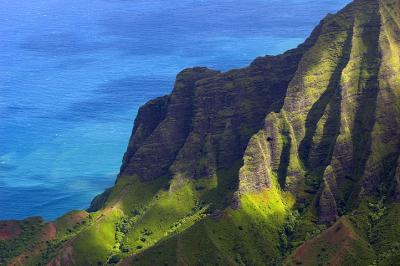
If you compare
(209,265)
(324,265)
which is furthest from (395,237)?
(209,265)

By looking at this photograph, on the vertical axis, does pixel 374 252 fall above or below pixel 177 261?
below

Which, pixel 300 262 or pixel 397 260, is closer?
pixel 397 260

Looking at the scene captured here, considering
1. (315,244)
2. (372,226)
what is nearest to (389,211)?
(372,226)

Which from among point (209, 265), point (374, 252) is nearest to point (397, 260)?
point (374, 252)

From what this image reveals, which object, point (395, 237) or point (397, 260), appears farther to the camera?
point (395, 237)

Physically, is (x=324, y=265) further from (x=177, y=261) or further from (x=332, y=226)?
(x=177, y=261)

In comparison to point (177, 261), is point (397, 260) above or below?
below

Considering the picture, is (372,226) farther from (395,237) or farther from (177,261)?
(177,261)

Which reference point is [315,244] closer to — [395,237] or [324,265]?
[324,265]
